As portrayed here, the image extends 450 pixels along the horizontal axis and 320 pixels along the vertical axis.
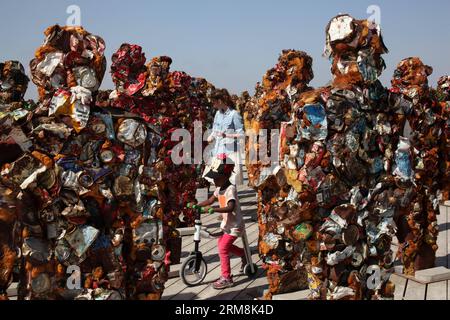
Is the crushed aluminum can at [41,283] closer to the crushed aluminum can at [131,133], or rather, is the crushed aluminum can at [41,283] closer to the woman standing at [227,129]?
the crushed aluminum can at [131,133]

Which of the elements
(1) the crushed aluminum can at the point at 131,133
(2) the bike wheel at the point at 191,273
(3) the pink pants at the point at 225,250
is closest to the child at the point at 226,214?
(3) the pink pants at the point at 225,250

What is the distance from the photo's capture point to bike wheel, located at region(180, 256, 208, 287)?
6074mm

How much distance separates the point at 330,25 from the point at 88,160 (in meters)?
2.29

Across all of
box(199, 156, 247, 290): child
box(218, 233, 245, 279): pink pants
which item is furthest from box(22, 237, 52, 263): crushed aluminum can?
box(218, 233, 245, 279): pink pants

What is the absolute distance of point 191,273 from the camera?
244 inches

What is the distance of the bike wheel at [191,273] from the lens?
6.07 m

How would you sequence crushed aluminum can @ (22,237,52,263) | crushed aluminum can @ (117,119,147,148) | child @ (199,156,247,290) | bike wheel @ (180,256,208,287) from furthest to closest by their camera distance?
1. bike wheel @ (180,256,208,287)
2. child @ (199,156,247,290)
3. crushed aluminum can @ (117,119,147,148)
4. crushed aluminum can @ (22,237,52,263)

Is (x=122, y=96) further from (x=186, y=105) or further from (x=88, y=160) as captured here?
(x=88, y=160)

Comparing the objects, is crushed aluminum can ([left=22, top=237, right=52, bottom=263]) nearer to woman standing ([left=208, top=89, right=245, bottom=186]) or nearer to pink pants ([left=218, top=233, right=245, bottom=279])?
pink pants ([left=218, top=233, right=245, bottom=279])

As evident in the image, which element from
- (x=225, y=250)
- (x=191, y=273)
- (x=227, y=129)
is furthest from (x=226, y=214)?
(x=227, y=129)

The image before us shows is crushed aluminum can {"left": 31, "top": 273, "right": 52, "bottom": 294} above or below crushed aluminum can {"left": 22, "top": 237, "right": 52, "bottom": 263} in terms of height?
below

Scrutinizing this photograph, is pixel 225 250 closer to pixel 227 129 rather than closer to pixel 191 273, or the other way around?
A: pixel 191 273

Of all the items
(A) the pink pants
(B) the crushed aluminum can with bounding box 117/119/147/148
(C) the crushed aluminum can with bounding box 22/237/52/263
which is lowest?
(A) the pink pants

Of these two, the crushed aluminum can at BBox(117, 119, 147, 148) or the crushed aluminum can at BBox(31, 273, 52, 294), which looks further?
the crushed aluminum can at BBox(117, 119, 147, 148)
